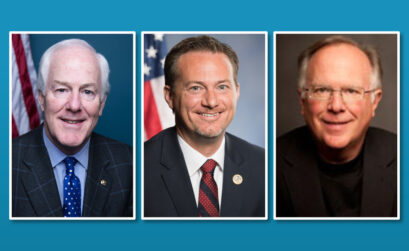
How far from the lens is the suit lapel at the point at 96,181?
3.02m

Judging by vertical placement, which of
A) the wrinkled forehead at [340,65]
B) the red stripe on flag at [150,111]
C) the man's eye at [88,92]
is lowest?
the red stripe on flag at [150,111]

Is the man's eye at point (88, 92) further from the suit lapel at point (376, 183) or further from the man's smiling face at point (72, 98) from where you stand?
the suit lapel at point (376, 183)

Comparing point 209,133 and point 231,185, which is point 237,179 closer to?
point 231,185

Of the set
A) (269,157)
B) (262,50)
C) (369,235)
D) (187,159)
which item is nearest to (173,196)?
(187,159)

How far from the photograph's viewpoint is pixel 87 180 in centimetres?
302

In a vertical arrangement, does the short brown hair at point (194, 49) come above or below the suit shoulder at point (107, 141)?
above

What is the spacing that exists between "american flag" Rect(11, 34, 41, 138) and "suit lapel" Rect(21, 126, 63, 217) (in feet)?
0.32

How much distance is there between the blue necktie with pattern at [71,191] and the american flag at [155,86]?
20.3 inches

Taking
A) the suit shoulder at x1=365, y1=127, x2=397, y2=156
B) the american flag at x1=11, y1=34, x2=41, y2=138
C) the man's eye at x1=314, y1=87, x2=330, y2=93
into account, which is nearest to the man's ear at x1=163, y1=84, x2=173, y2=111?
the american flag at x1=11, y1=34, x2=41, y2=138

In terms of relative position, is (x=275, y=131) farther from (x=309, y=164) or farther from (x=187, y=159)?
(x=187, y=159)

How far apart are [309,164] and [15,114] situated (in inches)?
71.8

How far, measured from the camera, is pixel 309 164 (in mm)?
3049

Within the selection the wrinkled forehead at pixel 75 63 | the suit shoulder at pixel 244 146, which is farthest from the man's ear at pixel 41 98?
the suit shoulder at pixel 244 146

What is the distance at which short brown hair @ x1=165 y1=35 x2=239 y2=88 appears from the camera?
118 inches
